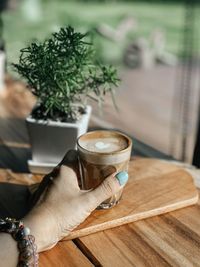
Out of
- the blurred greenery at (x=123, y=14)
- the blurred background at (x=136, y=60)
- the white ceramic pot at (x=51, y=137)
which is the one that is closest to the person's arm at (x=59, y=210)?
the white ceramic pot at (x=51, y=137)

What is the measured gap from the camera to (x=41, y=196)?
928mm

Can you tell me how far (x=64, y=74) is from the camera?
1055 mm

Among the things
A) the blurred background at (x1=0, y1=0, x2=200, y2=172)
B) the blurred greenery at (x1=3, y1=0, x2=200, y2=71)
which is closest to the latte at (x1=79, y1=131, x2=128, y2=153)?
the blurred background at (x1=0, y1=0, x2=200, y2=172)

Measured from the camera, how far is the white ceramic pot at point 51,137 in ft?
3.72

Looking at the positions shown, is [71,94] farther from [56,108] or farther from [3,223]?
[3,223]

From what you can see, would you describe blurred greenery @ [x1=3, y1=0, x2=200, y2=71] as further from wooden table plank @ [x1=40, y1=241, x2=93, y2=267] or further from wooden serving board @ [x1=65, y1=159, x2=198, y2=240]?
wooden table plank @ [x1=40, y1=241, x2=93, y2=267]

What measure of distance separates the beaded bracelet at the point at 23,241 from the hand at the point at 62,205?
17 millimetres

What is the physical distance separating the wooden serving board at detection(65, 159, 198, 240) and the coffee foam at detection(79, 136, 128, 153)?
5.0 inches

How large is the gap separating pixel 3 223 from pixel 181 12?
14.0 metres

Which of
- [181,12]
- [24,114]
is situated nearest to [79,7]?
[181,12]

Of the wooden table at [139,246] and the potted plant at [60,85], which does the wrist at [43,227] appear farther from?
the potted plant at [60,85]

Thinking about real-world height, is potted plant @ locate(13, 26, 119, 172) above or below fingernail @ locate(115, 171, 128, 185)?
above

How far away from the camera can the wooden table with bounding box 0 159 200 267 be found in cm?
84

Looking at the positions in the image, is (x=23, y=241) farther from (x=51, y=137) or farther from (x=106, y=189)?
(x=51, y=137)
